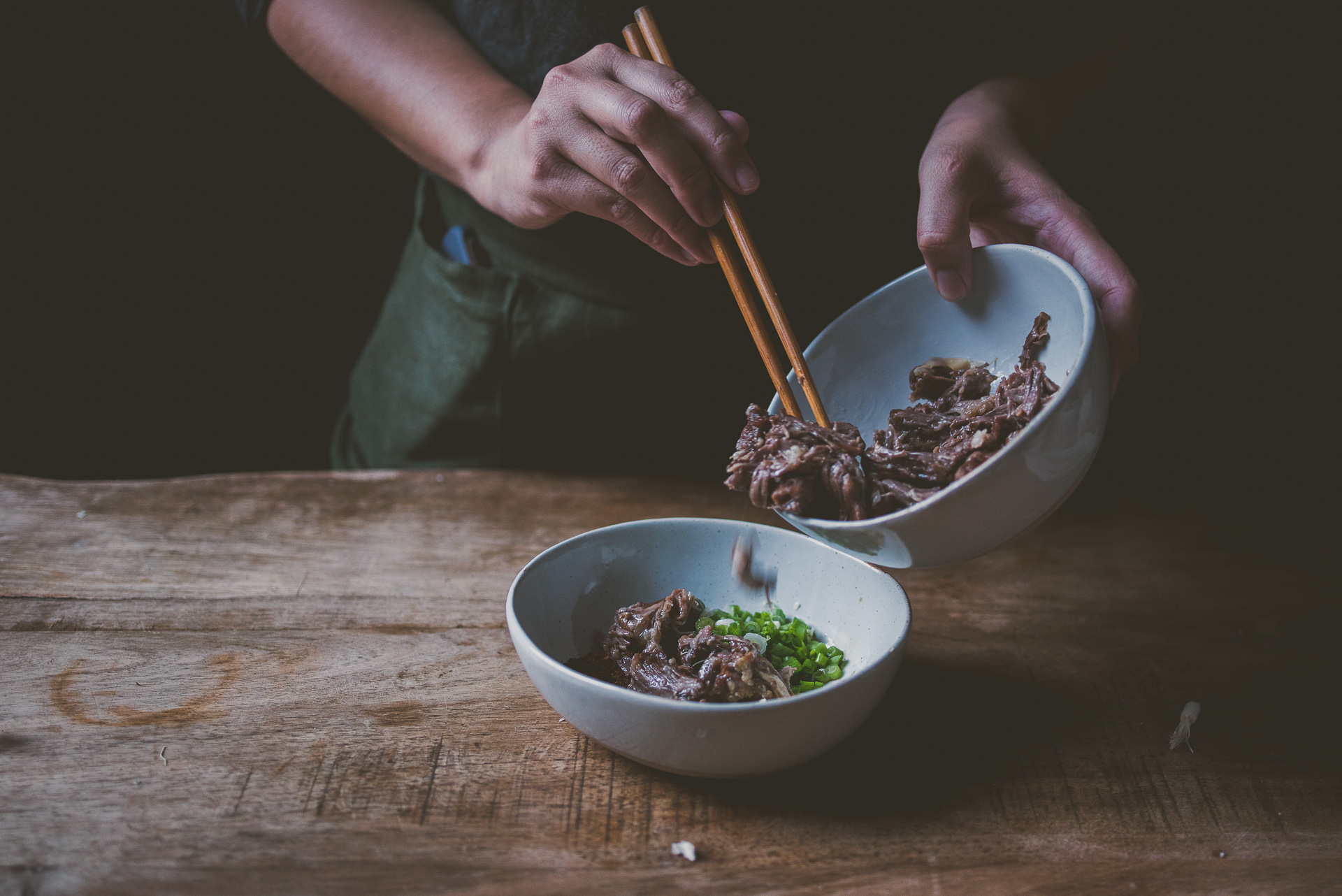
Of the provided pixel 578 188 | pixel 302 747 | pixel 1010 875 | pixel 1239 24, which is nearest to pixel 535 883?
pixel 302 747

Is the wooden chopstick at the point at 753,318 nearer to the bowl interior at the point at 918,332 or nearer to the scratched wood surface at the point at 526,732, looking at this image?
the bowl interior at the point at 918,332

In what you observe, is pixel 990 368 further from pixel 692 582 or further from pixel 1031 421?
pixel 692 582

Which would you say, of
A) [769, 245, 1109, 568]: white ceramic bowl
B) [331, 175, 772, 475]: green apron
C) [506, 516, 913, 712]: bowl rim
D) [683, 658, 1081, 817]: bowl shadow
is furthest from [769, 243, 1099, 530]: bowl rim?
[331, 175, 772, 475]: green apron

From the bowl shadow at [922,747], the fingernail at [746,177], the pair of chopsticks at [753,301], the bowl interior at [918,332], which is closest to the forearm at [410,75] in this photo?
the pair of chopsticks at [753,301]

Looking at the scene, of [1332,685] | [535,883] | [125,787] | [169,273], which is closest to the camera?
[535,883]

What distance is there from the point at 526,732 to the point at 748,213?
1362 millimetres

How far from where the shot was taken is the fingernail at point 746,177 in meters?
1.58

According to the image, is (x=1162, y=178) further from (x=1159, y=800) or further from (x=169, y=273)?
(x=169, y=273)

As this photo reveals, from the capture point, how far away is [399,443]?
8.91 feet

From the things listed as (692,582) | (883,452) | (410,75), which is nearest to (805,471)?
(883,452)

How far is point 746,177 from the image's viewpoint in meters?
1.58

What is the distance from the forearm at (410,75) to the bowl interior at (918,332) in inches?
32.3

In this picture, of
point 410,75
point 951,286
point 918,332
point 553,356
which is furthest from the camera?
point 553,356

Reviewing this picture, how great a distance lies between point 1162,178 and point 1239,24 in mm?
443
